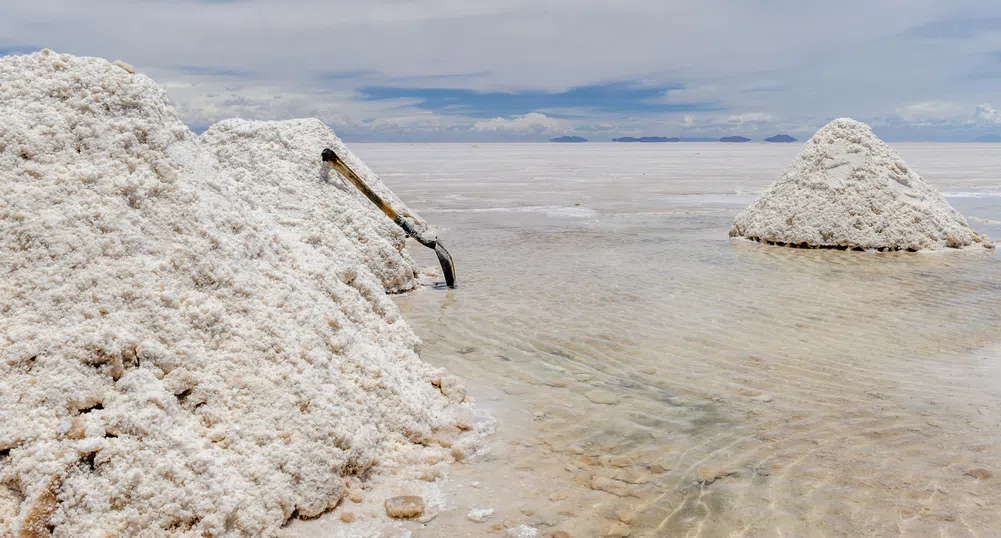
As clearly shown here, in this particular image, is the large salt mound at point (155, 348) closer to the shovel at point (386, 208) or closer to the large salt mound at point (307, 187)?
the large salt mound at point (307, 187)

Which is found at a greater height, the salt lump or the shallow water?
the salt lump

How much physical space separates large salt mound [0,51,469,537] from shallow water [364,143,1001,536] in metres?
0.71

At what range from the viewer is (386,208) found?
288 inches

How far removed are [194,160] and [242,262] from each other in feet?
2.42

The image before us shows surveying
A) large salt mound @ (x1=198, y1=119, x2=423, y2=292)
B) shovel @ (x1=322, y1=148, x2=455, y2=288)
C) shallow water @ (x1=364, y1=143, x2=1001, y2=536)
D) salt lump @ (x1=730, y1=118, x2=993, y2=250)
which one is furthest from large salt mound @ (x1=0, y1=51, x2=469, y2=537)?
salt lump @ (x1=730, y1=118, x2=993, y2=250)

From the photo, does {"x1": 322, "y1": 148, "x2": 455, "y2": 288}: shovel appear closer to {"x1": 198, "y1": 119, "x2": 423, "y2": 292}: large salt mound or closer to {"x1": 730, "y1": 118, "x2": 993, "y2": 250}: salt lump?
{"x1": 198, "y1": 119, "x2": 423, "y2": 292}: large salt mound

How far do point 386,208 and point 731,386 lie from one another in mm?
3987

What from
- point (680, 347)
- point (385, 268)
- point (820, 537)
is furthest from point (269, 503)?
point (385, 268)

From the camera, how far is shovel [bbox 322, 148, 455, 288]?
289 inches

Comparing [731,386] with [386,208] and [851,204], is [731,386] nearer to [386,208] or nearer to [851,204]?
[386,208]

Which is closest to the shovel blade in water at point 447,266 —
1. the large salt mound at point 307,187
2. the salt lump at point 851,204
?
the large salt mound at point 307,187

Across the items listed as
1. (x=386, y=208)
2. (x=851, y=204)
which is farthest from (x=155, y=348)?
(x=851, y=204)

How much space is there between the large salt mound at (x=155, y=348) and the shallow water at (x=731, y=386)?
0.71 meters

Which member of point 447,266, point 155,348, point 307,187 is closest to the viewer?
point 155,348
